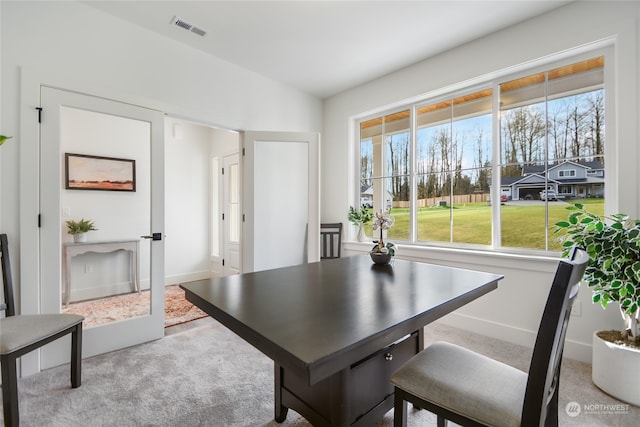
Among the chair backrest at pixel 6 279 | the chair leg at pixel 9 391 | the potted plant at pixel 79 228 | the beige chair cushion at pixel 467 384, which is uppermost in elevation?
the potted plant at pixel 79 228

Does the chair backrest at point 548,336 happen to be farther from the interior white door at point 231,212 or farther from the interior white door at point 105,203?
the interior white door at point 231,212

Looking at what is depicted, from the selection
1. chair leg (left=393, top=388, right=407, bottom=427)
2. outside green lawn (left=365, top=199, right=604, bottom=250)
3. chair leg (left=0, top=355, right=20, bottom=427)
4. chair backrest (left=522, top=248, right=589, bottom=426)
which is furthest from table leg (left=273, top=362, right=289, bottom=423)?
outside green lawn (left=365, top=199, right=604, bottom=250)

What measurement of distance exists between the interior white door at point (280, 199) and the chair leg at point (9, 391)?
202cm

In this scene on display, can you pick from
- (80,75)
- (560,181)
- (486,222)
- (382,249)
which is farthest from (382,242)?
(80,75)

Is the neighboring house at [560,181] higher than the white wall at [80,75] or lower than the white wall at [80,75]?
lower

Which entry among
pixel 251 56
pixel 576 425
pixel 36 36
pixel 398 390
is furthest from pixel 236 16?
pixel 576 425

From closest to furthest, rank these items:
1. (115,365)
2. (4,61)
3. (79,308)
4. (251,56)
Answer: (4,61) → (115,365) → (79,308) → (251,56)

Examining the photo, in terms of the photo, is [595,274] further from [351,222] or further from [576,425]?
[351,222]

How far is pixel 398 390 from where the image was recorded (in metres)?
1.18

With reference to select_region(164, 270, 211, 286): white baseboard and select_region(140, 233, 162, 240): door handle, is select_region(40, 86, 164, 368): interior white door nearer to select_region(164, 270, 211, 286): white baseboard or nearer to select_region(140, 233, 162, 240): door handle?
select_region(140, 233, 162, 240): door handle

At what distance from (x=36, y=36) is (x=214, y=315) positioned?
104 inches

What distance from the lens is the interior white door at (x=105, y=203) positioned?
2.22 m

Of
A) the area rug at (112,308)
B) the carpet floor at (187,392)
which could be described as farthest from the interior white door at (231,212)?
the carpet floor at (187,392)

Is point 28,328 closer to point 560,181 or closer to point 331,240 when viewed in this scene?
point 331,240
